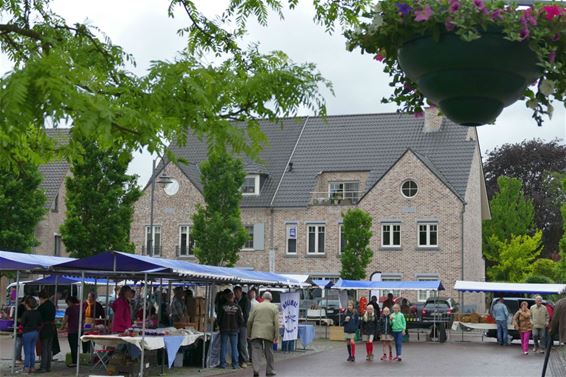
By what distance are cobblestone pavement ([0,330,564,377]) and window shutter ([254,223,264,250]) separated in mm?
25013

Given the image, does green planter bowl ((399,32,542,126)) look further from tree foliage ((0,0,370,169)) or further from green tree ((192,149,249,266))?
green tree ((192,149,249,266))

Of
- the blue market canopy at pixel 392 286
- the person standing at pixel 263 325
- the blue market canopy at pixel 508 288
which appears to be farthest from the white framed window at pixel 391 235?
the person standing at pixel 263 325

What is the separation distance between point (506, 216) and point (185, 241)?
75.1 feet

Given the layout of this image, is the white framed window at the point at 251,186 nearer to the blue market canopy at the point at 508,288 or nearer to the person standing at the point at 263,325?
the blue market canopy at the point at 508,288

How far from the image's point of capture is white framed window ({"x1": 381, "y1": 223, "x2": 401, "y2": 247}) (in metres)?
54.5

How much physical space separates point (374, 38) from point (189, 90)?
388cm

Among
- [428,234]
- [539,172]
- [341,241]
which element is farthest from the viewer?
[539,172]

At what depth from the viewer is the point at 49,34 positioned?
1002 cm

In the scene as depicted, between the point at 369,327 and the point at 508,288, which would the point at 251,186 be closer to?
the point at 508,288

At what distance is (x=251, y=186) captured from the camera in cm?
5931

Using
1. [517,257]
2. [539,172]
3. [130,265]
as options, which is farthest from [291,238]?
[130,265]

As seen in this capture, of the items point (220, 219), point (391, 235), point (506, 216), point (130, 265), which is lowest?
point (130, 265)

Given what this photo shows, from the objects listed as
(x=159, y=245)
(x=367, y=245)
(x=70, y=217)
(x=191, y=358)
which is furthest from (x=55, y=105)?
(x=159, y=245)

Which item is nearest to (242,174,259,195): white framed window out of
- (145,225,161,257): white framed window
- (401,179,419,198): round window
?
(145,225,161,257): white framed window
